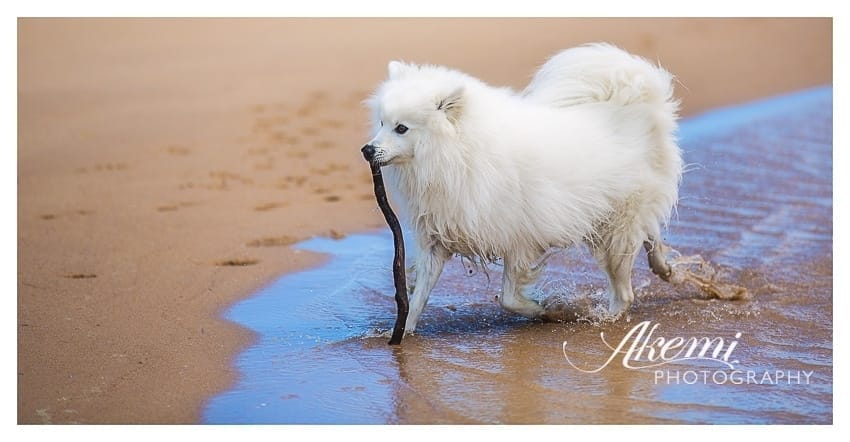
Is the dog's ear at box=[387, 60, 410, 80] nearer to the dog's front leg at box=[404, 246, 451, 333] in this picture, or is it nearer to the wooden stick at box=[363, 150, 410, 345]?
the wooden stick at box=[363, 150, 410, 345]

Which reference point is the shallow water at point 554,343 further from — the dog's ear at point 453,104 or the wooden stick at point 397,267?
the dog's ear at point 453,104

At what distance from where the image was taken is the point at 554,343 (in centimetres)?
552

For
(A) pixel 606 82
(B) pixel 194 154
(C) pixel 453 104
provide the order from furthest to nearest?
(B) pixel 194 154, (A) pixel 606 82, (C) pixel 453 104

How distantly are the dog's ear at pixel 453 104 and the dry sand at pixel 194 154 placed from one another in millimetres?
1494

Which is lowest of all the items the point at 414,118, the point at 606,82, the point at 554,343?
the point at 554,343

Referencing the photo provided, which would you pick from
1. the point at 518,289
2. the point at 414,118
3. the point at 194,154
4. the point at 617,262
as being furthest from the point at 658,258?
the point at 194,154

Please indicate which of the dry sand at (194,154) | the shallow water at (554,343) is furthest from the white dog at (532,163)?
the dry sand at (194,154)

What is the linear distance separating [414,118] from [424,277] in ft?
2.75

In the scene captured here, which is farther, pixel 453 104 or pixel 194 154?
pixel 194 154

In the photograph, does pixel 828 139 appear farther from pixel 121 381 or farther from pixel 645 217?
pixel 121 381

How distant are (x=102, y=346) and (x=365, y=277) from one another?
1.79 meters

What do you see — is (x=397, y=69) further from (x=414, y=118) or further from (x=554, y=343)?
A: (x=554, y=343)

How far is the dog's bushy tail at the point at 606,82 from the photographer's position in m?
5.98

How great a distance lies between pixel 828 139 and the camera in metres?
11.1
